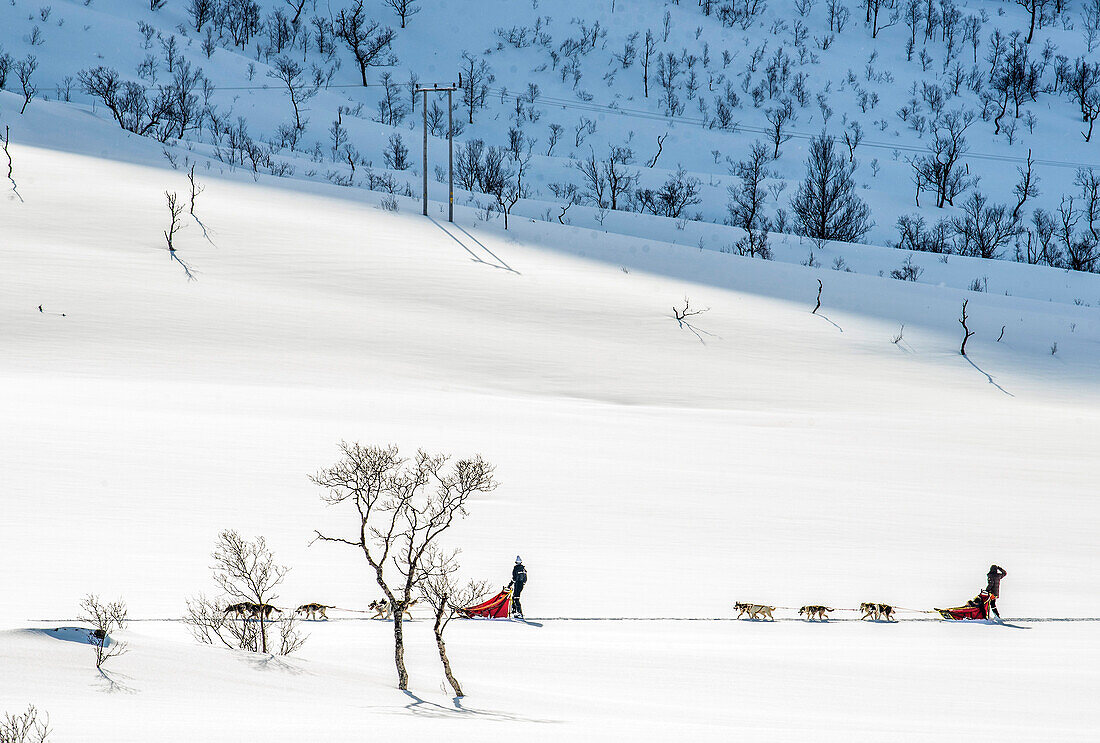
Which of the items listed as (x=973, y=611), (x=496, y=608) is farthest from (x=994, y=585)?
(x=496, y=608)

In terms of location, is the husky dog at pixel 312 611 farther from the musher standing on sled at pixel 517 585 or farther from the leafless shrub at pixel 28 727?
the leafless shrub at pixel 28 727

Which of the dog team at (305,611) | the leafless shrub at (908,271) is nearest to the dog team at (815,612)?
the dog team at (305,611)

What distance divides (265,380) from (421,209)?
1822cm

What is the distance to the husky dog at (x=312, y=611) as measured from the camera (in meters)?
11.2

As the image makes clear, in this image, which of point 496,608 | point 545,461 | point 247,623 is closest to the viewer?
point 247,623

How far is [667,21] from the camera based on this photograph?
86438 millimetres

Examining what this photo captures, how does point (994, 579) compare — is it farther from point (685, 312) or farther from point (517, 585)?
point (685, 312)

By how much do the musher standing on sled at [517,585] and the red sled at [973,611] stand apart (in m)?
5.59

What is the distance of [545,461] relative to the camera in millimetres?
18047

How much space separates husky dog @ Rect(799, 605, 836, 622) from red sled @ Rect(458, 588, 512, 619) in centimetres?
381

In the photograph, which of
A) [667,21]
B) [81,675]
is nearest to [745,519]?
[81,675]

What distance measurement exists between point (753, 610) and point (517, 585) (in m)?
3.08

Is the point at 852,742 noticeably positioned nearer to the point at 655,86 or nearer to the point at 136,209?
the point at 136,209

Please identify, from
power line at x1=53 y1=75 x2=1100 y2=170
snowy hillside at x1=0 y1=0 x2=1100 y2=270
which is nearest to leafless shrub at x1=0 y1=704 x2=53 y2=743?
snowy hillside at x1=0 y1=0 x2=1100 y2=270
